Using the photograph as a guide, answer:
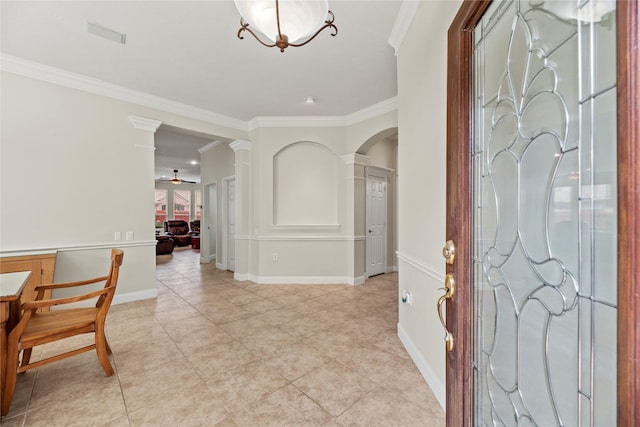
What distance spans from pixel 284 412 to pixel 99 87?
4166 millimetres

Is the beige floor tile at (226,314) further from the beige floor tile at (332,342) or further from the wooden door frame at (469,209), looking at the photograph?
the wooden door frame at (469,209)

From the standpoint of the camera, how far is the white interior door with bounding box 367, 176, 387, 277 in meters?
5.03

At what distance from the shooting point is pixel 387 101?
3883 mm

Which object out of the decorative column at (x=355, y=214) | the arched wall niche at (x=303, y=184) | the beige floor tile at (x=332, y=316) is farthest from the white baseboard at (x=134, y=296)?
the decorative column at (x=355, y=214)

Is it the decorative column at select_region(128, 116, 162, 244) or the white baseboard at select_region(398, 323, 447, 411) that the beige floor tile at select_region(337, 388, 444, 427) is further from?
the decorative column at select_region(128, 116, 162, 244)

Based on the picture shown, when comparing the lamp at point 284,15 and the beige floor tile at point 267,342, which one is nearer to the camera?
the lamp at point 284,15

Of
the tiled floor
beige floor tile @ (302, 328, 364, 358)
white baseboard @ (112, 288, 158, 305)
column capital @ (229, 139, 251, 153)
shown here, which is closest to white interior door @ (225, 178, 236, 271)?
column capital @ (229, 139, 251, 153)

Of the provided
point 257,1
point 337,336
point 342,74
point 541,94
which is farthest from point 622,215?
point 342,74

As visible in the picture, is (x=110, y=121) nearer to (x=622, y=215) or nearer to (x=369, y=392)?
(x=369, y=392)

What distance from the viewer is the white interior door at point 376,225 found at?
503 centimetres

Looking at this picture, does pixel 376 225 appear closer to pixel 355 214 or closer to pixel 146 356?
pixel 355 214

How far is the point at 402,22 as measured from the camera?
2.22 meters

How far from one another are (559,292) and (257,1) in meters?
1.77

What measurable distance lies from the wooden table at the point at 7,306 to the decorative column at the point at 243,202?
120 inches
